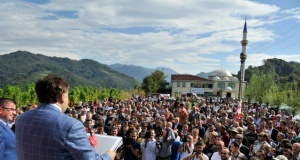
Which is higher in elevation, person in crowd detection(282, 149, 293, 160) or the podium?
the podium

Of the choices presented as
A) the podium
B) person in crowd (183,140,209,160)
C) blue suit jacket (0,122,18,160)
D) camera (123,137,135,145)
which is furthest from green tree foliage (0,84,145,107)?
the podium

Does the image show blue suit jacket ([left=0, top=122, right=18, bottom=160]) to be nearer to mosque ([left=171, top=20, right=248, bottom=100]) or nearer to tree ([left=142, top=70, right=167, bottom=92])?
tree ([left=142, top=70, right=167, bottom=92])

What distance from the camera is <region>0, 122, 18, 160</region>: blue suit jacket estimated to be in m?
3.13

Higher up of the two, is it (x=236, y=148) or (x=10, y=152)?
(x=10, y=152)

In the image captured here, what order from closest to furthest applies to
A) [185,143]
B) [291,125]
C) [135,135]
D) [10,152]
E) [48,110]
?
[48,110]
[10,152]
[185,143]
[135,135]
[291,125]

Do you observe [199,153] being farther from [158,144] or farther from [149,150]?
[149,150]

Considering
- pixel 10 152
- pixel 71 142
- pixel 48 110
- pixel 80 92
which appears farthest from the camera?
pixel 80 92

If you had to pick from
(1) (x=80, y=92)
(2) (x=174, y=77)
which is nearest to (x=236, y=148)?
(1) (x=80, y=92)

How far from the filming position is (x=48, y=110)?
6.54ft

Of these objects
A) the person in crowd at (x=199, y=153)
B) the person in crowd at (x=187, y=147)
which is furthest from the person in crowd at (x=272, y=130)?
the person in crowd at (x=199, y=153)

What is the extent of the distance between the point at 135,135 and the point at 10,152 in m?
5.04

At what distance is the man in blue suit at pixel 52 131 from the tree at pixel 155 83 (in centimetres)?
6752

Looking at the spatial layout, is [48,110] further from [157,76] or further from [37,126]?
[157,76]

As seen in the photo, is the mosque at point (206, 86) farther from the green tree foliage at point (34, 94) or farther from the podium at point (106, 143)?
the podium at point (106, 143)
